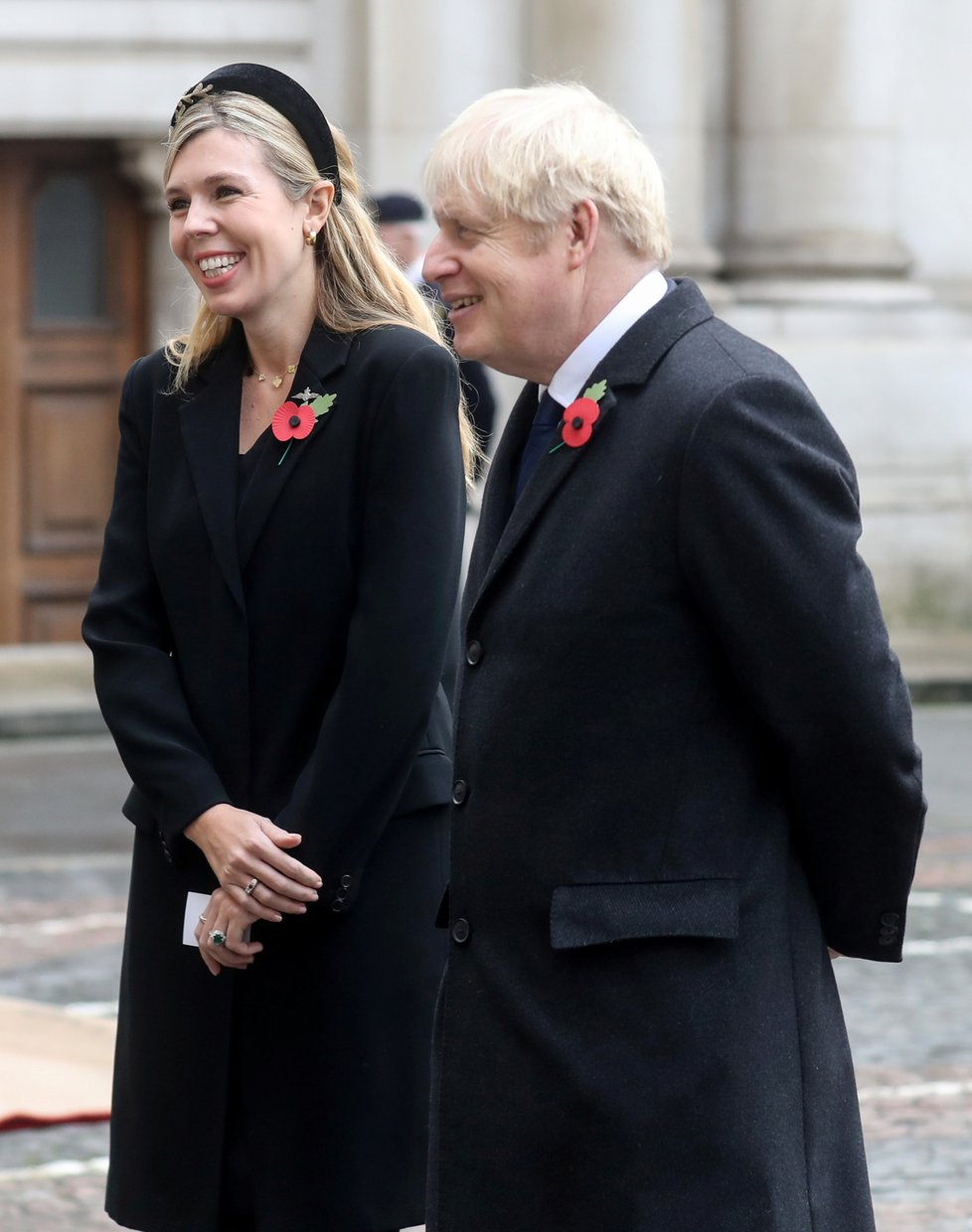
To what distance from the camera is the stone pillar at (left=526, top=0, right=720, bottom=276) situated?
1320 cm

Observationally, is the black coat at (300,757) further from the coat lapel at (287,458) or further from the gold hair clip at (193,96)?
the gold hair clip at (193,96)

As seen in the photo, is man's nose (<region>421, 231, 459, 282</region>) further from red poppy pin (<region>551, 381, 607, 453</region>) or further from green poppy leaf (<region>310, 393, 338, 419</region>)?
green poppy leaf (<region>310, 393, 338, 419</region>)

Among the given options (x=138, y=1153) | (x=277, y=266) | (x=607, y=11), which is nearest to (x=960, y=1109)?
(x=138, y=1153)

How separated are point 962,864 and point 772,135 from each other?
658 centimetres

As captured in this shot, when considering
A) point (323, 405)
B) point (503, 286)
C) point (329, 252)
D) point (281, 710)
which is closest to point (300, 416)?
point (323, 405)

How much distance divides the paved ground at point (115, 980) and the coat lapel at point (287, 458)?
6.30 feet

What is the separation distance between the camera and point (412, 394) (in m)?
3.18

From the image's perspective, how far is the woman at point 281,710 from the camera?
10.2 feet

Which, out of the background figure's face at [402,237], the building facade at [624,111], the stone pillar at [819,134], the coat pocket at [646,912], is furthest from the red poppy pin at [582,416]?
the stone pillar at [819,134]

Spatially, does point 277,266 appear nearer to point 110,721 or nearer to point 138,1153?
point 110,721

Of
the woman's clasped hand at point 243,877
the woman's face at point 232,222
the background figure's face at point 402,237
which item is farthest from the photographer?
the background figure's face at point 402,237

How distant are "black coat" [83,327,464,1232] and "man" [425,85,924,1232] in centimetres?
45

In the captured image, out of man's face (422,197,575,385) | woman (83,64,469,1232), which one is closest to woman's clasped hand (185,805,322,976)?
woman (83,64,469,1232)

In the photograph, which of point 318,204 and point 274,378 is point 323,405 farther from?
point 318,204
